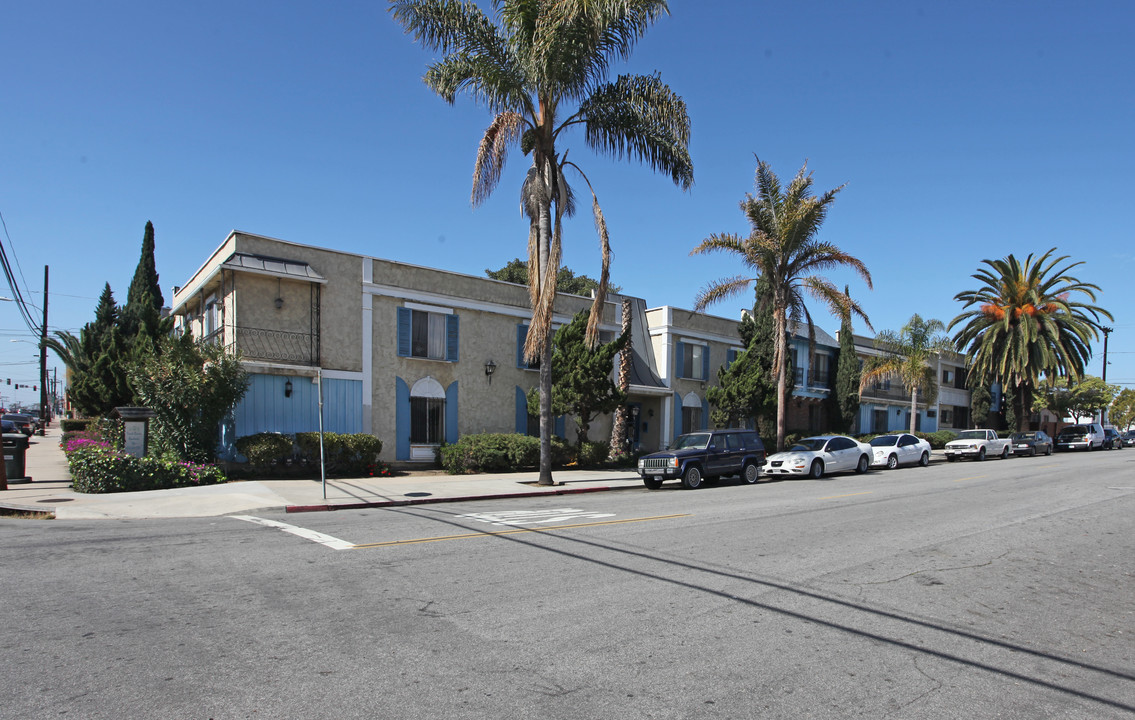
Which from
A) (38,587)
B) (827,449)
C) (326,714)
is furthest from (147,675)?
(827,449)

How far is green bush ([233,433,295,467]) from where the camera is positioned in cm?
1744

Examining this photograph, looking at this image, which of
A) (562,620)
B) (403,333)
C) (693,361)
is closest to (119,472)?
(403,333)

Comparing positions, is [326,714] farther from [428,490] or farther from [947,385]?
[947,385]

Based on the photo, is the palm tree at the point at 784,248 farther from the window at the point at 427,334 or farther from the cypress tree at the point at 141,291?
the cypress tree at the point at 141,291

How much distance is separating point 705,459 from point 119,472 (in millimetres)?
13753

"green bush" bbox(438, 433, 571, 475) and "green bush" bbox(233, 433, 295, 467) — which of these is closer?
"green bush" bbox(233, 433, 295, 467)

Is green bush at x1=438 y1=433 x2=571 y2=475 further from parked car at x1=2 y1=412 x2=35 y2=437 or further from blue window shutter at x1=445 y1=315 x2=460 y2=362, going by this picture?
parked car at x1=2 y1=412 x2=35 y2=437

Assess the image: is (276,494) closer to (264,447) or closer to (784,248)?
(264,447)

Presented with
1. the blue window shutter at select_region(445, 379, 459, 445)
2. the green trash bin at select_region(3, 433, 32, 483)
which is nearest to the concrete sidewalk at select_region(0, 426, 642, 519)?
the green trash bin at select_region(3, 433, 32, 483)

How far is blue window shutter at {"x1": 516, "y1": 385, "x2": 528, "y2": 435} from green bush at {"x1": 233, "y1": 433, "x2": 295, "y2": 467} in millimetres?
8134

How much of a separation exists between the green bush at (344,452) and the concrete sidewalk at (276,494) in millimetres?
834

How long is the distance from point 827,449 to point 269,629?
20.1 metres

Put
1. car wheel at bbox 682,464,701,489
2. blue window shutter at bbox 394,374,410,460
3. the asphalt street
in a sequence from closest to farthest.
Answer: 1. the asphalt street
2. car wheel at bbox 682,464,701,489
3. blue window shutter at bbox 394,374,410,460

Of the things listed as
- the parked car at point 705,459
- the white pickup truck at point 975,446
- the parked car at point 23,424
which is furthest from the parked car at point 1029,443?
the parked car at point 23,424
